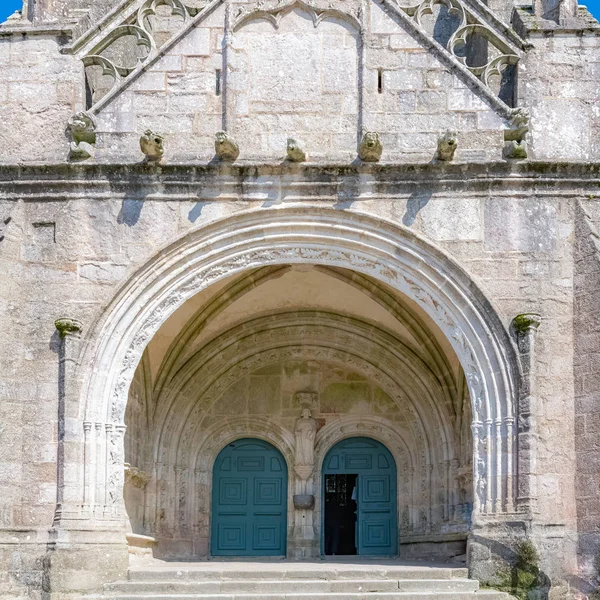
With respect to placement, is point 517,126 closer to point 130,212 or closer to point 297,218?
point 297,218

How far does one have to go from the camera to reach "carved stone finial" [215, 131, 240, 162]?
1141cm

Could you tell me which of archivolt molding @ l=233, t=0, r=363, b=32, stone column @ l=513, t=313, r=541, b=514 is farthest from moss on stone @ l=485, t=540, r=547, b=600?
archivolt molding @ l=233, t=0, r=363, b=32

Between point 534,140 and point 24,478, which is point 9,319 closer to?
point 24,478

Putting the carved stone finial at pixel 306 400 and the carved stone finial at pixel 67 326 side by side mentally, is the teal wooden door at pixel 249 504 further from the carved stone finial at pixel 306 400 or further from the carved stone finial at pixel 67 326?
the carved stone finial at pixel 67 326

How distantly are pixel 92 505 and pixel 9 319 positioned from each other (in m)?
1.97

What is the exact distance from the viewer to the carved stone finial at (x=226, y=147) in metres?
11.4

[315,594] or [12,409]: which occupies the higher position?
[12,409]

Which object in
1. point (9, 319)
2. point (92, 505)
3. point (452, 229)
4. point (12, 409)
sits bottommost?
point (92, 505)

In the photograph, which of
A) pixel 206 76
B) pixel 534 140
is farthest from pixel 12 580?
pixel 534 140

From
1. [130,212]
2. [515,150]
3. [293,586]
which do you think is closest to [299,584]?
[293,586]

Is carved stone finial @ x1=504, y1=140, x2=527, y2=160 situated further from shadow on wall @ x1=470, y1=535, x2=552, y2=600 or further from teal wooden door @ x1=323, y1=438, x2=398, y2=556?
teal wooden door @ x1=323, y1=438, x2=398, y2=556

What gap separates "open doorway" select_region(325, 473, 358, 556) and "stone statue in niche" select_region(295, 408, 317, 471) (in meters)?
0.43

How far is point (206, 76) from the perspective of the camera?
1202 cm

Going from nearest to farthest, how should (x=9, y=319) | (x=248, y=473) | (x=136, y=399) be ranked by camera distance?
(x=9, y=319) → (x=136, y=399) → (x=248, y=473)
